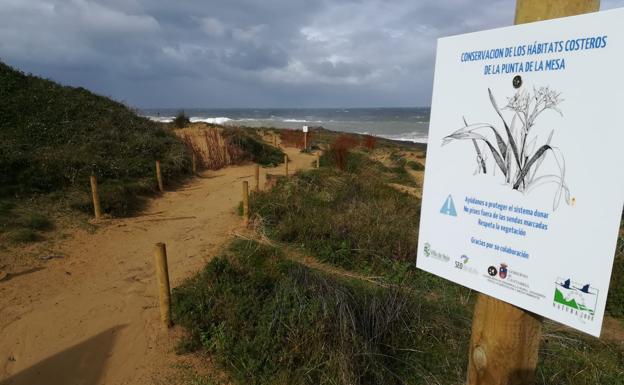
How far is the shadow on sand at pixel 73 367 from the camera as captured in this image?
3521 millimetres

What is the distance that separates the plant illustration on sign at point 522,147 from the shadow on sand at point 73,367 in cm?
388

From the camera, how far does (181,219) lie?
8.70 meters

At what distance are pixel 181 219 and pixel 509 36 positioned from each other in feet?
27.1

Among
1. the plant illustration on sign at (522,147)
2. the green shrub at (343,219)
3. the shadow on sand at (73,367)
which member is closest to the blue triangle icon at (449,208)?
the plant illustration on sign at (522,147)

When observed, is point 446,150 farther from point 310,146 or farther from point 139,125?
point 310,146

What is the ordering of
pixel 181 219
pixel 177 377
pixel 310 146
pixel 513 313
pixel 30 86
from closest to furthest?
pixel 513 313 < pixel 177 377 < pixel 181 219 < pixel 30 86 < pixel 310 146

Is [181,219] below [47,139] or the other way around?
below

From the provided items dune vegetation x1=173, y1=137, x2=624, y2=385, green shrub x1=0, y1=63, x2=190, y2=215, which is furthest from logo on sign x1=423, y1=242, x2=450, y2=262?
green shrub x1=0, y1=63, x2=190, y2=215

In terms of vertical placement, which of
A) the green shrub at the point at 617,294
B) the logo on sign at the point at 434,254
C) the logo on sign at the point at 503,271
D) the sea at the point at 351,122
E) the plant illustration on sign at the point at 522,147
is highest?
the sea at the point at 351,122

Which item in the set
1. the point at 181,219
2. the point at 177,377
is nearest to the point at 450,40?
the point at 177,377

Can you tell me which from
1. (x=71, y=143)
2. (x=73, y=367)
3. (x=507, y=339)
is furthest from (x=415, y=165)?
(x=507, y=339)

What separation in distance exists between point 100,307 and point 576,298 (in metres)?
5.08

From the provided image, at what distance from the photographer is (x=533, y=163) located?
143 centimetres

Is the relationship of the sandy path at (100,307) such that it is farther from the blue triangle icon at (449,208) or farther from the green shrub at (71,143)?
the blue triangle icon at (449,208)
